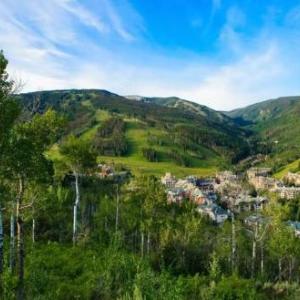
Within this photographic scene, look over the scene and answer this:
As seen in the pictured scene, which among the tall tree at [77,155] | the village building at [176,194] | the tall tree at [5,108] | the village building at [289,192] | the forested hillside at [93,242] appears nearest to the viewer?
the tall tree at [5,108]

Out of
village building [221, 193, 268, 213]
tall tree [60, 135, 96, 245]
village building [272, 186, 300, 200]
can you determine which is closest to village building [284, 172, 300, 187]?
village building [272, 186, 300, 200]

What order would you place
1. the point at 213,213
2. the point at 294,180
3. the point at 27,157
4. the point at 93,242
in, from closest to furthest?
the point at 27,157
the point at 93,242
the point at 213,213
the point at 294,180

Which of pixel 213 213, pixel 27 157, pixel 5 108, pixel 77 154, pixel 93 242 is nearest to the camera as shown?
pixel 5 108

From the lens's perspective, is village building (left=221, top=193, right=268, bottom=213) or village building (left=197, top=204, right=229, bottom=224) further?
village building (left=221, top=193, right=268, bottom=213)

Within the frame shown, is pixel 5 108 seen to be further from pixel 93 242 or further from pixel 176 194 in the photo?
pixel 176 194

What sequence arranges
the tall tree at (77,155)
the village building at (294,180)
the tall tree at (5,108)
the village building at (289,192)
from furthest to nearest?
the village building at (294,180) → the village building at (289,192) → the tall tree at (77,155) → the tall tree at (5,108)

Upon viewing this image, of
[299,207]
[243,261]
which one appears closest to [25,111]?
[243,261]

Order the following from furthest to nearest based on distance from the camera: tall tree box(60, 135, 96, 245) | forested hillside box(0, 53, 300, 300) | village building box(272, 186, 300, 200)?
1. village building box(272, 186, 300, 200)
2. tall tree box(60, 135, 96, 245)
3. forested hillside box(0, 53, 300, 300)

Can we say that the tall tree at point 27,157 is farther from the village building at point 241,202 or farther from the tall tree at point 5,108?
the village building at point 241,202

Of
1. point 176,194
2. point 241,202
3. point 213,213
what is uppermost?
point 176,194

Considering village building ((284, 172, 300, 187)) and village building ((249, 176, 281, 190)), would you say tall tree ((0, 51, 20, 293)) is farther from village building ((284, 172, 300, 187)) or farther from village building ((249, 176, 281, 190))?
village building ((284, 172, 300, 187))

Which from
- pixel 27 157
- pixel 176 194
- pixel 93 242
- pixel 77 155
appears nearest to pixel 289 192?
pixel 176 194

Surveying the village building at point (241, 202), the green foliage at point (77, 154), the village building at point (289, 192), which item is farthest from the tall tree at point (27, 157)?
the village building at point (289, 192)

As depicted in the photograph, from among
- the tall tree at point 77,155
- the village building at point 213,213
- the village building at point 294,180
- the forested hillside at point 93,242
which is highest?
the tall tree at point 77,155
